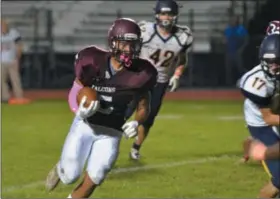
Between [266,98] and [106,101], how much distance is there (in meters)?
1.10

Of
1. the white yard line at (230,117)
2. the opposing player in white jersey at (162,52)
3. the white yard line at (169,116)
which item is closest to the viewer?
the opposing player in white jersey at (162,52)

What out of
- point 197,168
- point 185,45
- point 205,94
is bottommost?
point 205,94

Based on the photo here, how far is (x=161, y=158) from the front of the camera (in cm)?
904

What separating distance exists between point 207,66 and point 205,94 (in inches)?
42.7

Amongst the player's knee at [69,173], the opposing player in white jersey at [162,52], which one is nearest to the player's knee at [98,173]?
the player's knee at [69,173]

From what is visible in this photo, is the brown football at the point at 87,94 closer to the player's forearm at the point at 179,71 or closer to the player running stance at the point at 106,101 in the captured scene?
the player running stance at the point at 106,101

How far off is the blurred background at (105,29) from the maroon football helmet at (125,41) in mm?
11750

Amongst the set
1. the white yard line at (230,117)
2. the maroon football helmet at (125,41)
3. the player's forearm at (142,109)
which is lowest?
the white yard line at (230,117)

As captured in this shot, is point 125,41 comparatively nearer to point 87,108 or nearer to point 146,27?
point 87,108

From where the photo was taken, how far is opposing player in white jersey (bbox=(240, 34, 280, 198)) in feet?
17.6

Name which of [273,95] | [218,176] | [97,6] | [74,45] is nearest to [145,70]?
[273,95]

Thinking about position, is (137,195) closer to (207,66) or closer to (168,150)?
(168,150)

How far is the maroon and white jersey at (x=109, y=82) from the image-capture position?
5.94 meters

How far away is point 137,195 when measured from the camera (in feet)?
22.6
